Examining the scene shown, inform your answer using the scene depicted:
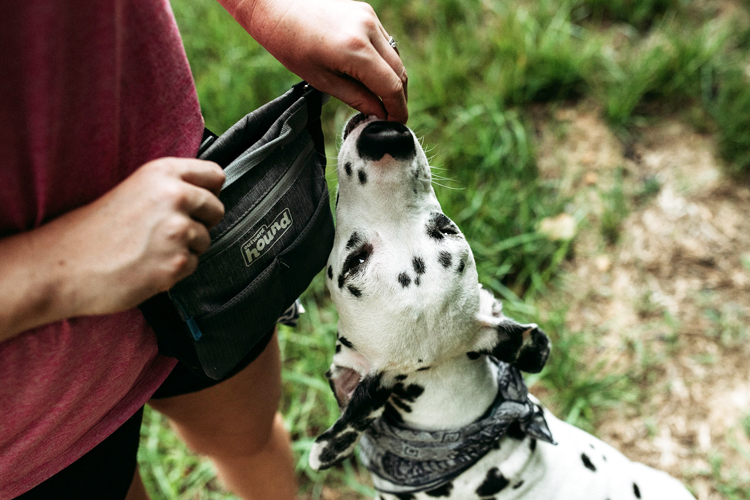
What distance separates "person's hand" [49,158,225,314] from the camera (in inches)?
39.2

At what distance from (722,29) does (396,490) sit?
3901mm

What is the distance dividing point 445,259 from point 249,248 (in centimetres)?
65

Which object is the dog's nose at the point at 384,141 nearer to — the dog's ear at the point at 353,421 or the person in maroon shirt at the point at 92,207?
the person in maroon shirt at the point at 92,207

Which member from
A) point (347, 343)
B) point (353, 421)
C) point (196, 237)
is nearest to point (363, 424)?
point (353, 421)

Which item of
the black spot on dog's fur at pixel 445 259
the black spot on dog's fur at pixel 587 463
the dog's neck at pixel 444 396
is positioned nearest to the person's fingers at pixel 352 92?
the black spot on dog's fur at pixel 445 259

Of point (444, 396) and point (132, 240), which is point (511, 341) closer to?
point (444, 396)

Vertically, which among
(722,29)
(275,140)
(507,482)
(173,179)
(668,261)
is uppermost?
(173,179)

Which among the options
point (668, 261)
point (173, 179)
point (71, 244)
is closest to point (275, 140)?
point (173, 179)

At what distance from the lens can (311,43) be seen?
1479mm

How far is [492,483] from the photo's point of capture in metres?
1.85

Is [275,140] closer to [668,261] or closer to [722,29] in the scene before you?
[668,261]

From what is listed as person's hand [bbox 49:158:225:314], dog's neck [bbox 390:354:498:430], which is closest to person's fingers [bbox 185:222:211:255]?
person's hand [bbox 49:158:225:314]

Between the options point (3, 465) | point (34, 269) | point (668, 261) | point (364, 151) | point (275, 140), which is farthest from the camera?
point (668, 261)

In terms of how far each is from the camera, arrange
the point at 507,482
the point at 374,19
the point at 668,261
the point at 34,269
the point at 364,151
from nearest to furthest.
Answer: the point at 34,269, the point at 374,19, the point at 364,151, the point at 507,482, the point at 668,261
